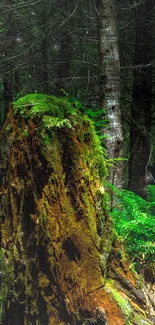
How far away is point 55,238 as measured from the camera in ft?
10.8

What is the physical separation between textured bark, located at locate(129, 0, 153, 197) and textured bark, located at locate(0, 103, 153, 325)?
22.1 feet

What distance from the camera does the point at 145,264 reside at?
394 cm

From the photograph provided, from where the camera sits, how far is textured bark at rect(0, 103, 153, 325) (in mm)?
3266

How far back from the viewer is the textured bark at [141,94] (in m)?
10.1

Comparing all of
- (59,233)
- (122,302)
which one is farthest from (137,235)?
(59,233)

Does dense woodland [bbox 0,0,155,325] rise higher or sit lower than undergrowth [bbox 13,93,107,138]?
lower

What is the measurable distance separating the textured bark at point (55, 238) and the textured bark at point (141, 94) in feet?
22.1

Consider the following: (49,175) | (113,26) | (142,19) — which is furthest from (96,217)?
(142,19)

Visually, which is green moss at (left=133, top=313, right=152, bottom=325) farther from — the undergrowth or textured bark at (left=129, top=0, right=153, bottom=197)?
textured bark at (left=129, top=0, right=153, bottom=197)

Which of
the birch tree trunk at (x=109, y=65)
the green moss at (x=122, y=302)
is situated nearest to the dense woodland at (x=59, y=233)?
the green moss at (x=122, y=302)

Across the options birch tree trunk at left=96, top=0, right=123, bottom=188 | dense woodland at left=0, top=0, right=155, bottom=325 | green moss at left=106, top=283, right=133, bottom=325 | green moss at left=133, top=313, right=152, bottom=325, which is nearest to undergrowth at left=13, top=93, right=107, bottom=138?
dense woodland at left=0, top=0, right=155, bottom=325

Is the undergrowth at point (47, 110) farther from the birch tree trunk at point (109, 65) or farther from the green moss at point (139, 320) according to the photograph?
the birch tree trunk at point (109, 65)

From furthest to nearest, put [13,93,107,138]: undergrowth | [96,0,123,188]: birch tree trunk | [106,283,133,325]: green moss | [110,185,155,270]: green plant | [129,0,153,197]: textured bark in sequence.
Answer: [129,0,153,197]: textured bark, [96,0,123,188]: birch tree trunk, [110,185,155,270]: green plant, [13,93,107,138]: undergrowth, [106,283,133,325]: green moss

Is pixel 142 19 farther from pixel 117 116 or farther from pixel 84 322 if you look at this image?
pixel 84 322
